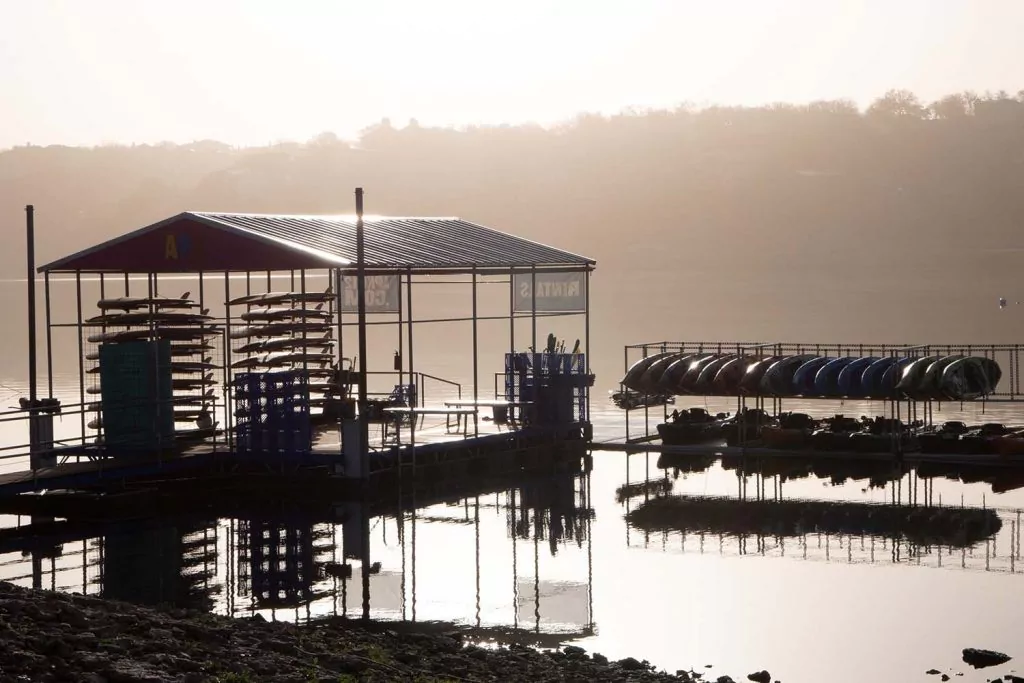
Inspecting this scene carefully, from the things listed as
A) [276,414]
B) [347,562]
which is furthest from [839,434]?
[347,562]

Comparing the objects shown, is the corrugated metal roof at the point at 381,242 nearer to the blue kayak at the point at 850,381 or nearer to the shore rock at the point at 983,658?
the blue kayak at the point at 850,381

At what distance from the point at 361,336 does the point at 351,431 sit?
5.22 feet

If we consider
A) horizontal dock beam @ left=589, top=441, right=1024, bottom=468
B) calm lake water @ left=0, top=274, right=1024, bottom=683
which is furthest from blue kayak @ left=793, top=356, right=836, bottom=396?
calm lake water @ left=0, top=274, right=1024, bottom=683

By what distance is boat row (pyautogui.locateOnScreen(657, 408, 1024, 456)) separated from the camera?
29.5 m

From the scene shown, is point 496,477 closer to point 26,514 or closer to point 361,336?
point 361,336

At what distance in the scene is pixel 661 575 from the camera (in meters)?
20.2

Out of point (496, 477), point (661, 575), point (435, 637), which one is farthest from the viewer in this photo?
point (496, 477)

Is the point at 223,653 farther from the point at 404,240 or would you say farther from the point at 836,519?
the point at 404,240

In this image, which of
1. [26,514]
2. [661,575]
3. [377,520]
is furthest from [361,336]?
[661,575]

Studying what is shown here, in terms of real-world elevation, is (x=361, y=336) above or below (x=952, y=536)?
above

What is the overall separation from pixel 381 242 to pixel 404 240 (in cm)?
95

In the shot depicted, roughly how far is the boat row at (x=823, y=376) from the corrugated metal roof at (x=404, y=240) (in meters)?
3.07

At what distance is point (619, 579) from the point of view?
65.7ft

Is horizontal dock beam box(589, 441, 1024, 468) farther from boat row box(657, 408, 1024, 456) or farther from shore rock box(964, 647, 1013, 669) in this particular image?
shore rock box(964, 647, 1013, 669)
